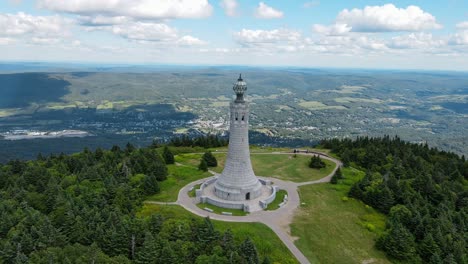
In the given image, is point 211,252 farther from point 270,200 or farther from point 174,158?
point 174,158

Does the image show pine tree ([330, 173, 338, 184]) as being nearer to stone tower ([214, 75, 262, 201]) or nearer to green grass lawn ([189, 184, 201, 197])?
stone tower ([214, 75, 262, 201])

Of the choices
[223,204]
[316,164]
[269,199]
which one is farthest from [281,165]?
[223,204]

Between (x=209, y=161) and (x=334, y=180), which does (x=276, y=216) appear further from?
(x=209, y=161)

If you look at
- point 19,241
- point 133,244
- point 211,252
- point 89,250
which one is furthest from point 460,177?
point 19,241

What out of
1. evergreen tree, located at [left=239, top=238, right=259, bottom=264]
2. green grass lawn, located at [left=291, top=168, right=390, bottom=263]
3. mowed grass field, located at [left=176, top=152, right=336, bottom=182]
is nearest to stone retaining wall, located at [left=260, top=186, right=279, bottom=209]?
green grass lawn, located at [left=291, top=168, right=390, bottom=263]

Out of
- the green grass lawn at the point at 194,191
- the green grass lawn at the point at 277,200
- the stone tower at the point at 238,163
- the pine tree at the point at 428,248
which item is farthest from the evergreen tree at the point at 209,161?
the pine tree at the point at 428,248

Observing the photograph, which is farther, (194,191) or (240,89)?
(194,191)
